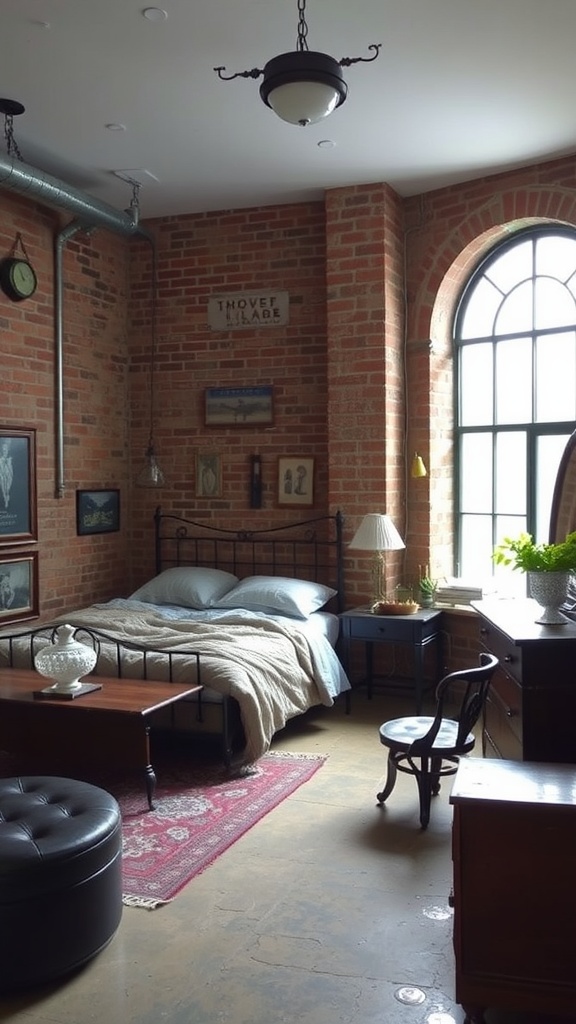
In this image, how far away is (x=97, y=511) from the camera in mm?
6273

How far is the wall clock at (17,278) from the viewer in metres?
5.32

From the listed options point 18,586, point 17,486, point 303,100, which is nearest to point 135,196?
point 17,486

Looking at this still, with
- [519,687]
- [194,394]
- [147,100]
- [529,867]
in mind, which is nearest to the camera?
[529,867]

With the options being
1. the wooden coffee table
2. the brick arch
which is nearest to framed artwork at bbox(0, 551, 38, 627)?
the wooden coffee table

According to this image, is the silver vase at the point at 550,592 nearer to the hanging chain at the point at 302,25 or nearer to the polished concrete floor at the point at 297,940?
the polished concrete floor at the point at 297,940

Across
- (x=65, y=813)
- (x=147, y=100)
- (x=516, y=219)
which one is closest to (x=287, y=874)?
(x=65, y=813)

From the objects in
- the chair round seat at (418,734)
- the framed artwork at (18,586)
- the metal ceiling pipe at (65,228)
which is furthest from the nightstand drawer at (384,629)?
the metal ceiling pipe at (65,228)

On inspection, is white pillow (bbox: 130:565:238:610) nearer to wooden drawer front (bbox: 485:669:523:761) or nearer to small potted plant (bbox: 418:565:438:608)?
small potted plant (bbox: 418:565:438:608)

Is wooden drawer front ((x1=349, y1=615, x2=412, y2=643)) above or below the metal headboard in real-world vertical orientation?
below

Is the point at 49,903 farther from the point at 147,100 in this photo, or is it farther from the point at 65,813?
the point at 147,100

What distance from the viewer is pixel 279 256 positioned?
6.24 metres

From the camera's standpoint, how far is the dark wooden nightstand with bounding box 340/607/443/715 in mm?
5262

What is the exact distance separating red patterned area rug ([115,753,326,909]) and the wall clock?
9.76 feet

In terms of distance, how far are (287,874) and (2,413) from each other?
3.30 meters
